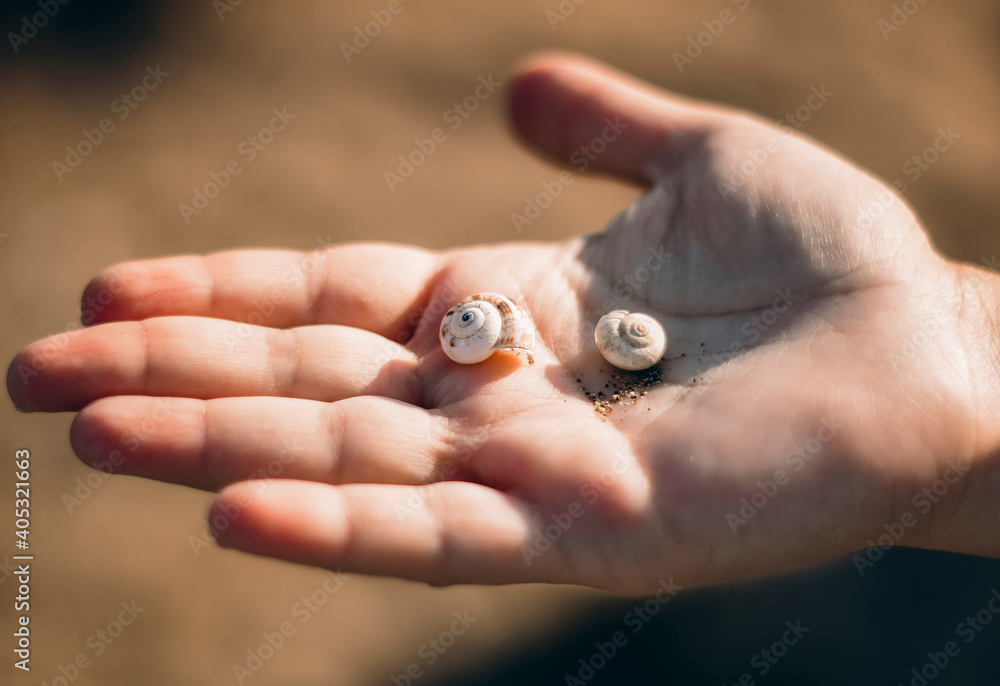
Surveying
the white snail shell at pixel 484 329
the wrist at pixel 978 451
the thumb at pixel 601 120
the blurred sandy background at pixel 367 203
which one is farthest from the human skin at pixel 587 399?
the blurred sandy background at pixel 367 203

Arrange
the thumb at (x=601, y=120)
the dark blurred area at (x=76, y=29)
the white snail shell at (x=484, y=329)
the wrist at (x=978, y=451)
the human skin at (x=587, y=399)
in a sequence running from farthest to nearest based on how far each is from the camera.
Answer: the dark blurred area at (x=76, y=29) < the thumb at (x=601, y=120) < the white snail shell at (x=484, y=329) < the wrist at (x=978, y=451) < the human skin at (x=587, y=399)

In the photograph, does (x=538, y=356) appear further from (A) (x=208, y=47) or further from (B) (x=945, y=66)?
(B) (x=945, y=66)

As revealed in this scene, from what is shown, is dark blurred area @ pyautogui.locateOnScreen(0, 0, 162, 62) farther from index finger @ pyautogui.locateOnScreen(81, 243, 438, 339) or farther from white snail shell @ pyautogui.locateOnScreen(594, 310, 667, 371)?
white snail shell @ pyautogui.locateOnScreen(594, 310, 667, 371)

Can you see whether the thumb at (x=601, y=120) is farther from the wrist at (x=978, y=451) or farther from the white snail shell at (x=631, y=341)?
the wrist at (x=978, y=451)

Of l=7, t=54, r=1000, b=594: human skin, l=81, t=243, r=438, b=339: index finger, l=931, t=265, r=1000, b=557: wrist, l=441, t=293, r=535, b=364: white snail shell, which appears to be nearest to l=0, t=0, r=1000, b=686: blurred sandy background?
l=931, t=265, r=1000, b=557: wrist

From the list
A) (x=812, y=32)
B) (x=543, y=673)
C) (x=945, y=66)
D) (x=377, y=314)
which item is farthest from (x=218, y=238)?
(x=945, y=66)

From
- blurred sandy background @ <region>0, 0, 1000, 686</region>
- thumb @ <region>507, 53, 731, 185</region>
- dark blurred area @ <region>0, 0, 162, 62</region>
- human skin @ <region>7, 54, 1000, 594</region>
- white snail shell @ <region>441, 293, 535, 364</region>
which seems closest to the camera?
human skin @ <region>7, 54, 1000, 594</region>
